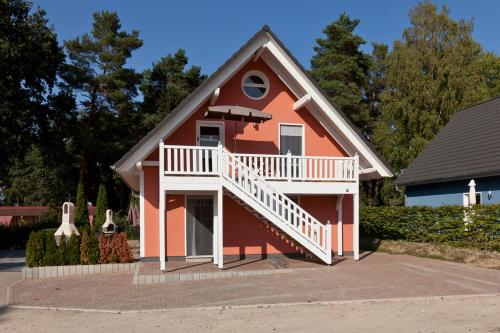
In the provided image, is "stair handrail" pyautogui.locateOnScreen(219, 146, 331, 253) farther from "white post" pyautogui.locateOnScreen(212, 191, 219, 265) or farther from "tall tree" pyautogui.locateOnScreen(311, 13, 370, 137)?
"tall tree" pyautogui.locateOnScreen(311, 13, 370, 137)

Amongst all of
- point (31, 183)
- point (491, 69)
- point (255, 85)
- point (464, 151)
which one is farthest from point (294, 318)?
point (31, 183)

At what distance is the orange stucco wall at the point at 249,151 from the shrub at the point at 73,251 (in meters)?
2.07

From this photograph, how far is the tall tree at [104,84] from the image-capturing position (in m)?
37.4

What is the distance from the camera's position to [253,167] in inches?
607

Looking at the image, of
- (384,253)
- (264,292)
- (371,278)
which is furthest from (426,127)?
(264,292)

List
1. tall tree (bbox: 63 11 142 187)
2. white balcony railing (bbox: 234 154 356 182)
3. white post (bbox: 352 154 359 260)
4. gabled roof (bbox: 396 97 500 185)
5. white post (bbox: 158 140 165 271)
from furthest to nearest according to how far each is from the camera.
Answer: tall tree (bbox: 63 11 142 187) → gabled roof (bbox: 396 97 500 185) → white post (bbox: 352 154 359 260) → white balcony railing (bbox: 234 154 356 182) → white post (bbox: 158 140 165 271)

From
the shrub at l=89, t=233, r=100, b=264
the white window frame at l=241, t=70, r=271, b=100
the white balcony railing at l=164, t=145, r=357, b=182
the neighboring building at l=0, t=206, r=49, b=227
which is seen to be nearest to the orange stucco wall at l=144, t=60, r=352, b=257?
the white window frame at l=241, t=70, r=271, b=100

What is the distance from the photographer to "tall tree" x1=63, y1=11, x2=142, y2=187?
123 feet

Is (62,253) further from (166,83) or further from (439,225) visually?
(166,83)

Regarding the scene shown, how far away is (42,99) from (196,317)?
2832 cm

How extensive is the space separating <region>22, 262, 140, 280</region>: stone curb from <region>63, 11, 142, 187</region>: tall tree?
79.7ft

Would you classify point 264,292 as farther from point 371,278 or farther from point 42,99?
point 42,99

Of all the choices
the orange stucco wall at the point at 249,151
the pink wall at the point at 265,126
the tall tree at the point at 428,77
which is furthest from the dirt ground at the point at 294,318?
the tall tree at the point at 428,77

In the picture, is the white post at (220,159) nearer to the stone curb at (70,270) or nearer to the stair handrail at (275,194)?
the stair handrail at (275,194)
